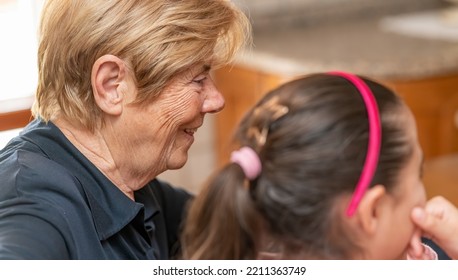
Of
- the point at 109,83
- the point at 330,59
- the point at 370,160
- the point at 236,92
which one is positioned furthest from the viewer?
the point at 236,92

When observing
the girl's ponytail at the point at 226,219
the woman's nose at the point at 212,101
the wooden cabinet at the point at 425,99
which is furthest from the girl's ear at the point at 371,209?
the wooden cabinet at the point at 425,99

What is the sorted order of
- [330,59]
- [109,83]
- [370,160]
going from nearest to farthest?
[370,160] → [109,83] → [330,59]

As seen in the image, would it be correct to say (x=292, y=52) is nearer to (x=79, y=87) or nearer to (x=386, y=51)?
(x=386, y=51)

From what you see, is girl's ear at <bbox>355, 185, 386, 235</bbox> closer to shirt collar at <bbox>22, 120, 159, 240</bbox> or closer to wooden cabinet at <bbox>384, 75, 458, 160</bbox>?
shirt collar at <bbox>22, 120, 159, 240</bbox>

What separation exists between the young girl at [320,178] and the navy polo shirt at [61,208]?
164 millimetres

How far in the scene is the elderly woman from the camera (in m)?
1.02

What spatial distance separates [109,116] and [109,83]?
0.06 meters

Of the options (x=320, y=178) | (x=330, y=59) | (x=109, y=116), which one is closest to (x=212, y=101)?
(x=109, y=116)

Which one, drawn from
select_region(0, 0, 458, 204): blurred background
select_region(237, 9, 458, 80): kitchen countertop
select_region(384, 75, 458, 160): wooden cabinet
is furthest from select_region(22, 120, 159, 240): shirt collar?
select_region(384, 75, 458, 160): wooden cabinet

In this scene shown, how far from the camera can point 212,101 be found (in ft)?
3.76

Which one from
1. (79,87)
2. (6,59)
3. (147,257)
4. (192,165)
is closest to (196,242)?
(147,257)

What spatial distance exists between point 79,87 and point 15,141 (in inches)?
4.6

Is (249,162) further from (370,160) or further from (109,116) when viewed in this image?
(109,116)

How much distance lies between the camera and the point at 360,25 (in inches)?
115
